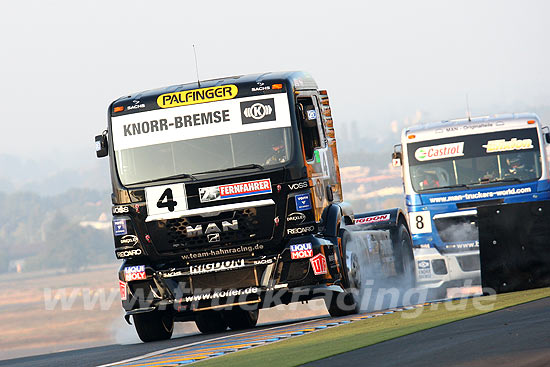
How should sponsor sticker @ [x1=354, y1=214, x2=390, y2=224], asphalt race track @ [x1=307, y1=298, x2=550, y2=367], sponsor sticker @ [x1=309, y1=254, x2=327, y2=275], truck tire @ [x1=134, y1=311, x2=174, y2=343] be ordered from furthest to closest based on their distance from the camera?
sponsor sticker @ [x1=354, y1=214, x2=390, y2=224] → truck tire @ [x1=134, y1=311, x2=174, y2=343] → sponsor sticker @ [x1=309, y1=254, x2=327, y2=275] → asphalt race track @ [x1=307, y1=298, x2=550, y2=367]

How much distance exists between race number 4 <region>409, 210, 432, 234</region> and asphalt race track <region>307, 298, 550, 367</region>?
757cm

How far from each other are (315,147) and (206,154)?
4.62 feet

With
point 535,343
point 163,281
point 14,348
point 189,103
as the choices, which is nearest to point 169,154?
point 189,103

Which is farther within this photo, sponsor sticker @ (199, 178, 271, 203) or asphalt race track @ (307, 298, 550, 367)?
sponsor sticker @ (199, 178, 271, 203)

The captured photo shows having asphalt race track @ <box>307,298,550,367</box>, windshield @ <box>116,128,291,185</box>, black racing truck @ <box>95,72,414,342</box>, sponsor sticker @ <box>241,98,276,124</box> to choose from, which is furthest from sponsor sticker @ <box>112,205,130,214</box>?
asphalt race track @ <box>307,298,550,367</box>

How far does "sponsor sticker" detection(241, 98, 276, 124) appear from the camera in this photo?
13652mm

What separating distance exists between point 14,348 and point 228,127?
10988 cm

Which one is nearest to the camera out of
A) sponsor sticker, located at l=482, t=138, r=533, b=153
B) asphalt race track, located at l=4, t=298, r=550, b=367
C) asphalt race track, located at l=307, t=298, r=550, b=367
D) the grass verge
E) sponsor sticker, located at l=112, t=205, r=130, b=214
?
asphalt race track, located at l=307, t=298, r=550, b=367

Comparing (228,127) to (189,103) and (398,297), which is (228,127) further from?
(398,297)

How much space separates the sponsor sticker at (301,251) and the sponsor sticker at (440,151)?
234 inches

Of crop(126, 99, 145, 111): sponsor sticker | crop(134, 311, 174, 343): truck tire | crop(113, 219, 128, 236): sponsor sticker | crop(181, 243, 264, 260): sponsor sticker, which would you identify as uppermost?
crop(126, 99, 145, 111): sponsor sticker

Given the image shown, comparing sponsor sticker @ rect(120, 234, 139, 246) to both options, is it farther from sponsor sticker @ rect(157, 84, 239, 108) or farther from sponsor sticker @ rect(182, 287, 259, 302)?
sponsor sticker @ rect(157, 84, 239, 108)

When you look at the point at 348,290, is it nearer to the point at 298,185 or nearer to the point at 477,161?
the point at 298,185

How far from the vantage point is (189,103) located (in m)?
14.0
